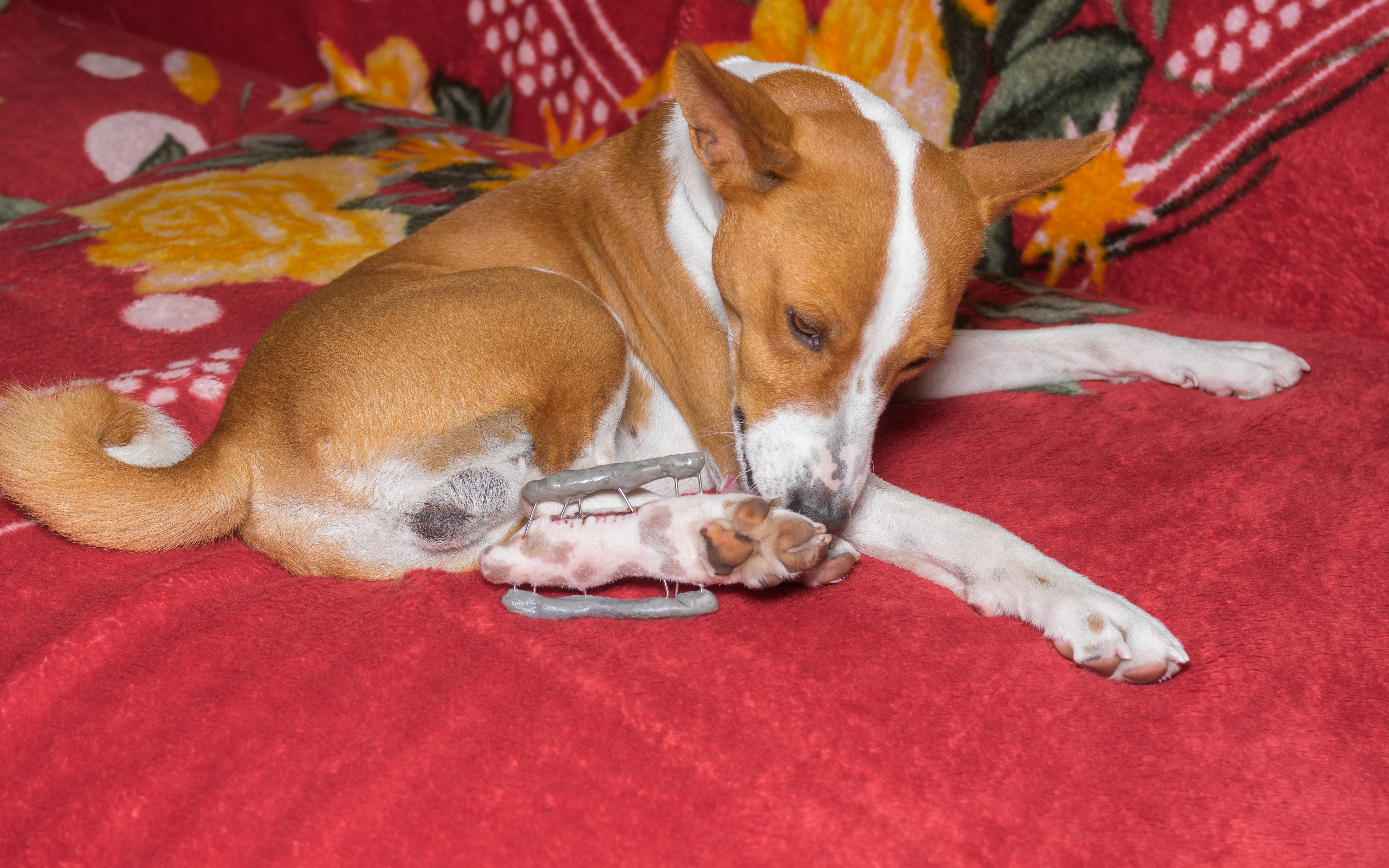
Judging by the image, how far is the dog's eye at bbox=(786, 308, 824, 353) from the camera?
76.6 inches

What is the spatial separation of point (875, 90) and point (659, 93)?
0.94 metres

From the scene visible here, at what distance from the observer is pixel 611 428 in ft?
7.36

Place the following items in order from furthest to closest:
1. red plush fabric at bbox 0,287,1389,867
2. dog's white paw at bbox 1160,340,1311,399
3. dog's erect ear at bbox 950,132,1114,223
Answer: dog's white paw at bbox 1160,340,1311,399 → dog's erect ear at bbox 950,132,1114,223 → red plush fabric at bbox 0,287,1389,867

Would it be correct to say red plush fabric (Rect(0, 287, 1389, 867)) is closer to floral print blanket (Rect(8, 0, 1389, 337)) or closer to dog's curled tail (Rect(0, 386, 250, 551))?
dog's curled tail (Rect(0, 386, 250, 551))

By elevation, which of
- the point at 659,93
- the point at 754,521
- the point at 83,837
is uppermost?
the point at 659,93

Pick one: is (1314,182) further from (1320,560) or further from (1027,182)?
(1320,560)

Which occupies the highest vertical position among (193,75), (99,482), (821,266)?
(821,266)

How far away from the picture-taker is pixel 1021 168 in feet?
7.11

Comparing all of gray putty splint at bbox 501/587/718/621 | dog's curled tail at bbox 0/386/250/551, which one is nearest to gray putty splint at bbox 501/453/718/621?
gray putty splint at bbox 501/587/718/621

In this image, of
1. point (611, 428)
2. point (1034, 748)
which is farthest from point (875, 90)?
point (1034, 748)

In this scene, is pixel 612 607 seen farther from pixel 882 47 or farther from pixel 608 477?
pixel 882 47

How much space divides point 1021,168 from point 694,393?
3.00 ft

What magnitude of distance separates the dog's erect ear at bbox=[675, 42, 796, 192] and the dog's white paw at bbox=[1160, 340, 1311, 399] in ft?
4.13

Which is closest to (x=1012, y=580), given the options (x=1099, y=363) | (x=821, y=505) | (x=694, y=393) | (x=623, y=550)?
(x=821, y=505)
